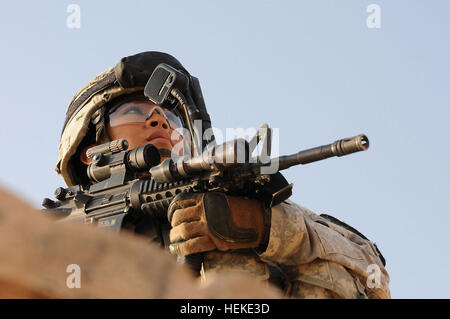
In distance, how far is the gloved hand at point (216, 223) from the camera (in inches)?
122

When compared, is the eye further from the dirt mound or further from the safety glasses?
the dirt mound

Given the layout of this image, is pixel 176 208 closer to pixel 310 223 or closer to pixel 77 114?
pixel 310 223

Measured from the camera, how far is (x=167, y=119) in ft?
13.9

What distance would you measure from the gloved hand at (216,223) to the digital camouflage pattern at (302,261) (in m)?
0.07

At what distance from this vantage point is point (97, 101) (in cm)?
439

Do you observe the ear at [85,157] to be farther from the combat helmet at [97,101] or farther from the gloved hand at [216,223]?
the gloved hand at [216,223]

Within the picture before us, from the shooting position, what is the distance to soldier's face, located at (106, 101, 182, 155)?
13.6ft

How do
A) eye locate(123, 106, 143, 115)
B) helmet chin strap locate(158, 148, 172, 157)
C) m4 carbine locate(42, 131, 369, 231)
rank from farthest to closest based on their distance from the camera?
eye locate(123, 106, 143, 115), helmet chin strap locate(158, 148, 172, 157), m4 carbine locate(42, 131, 369, 231)

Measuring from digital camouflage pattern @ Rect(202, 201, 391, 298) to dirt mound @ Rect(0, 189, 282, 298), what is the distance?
91.8 inches

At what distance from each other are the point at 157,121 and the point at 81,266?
3.43 metres

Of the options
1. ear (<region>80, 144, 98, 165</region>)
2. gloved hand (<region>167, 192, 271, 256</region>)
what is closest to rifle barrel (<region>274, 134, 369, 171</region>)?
gloved hand (<region>167, 192, 271, 256</region>)

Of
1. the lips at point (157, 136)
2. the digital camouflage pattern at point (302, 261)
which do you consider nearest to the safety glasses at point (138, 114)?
the lips at point (157, 136)
